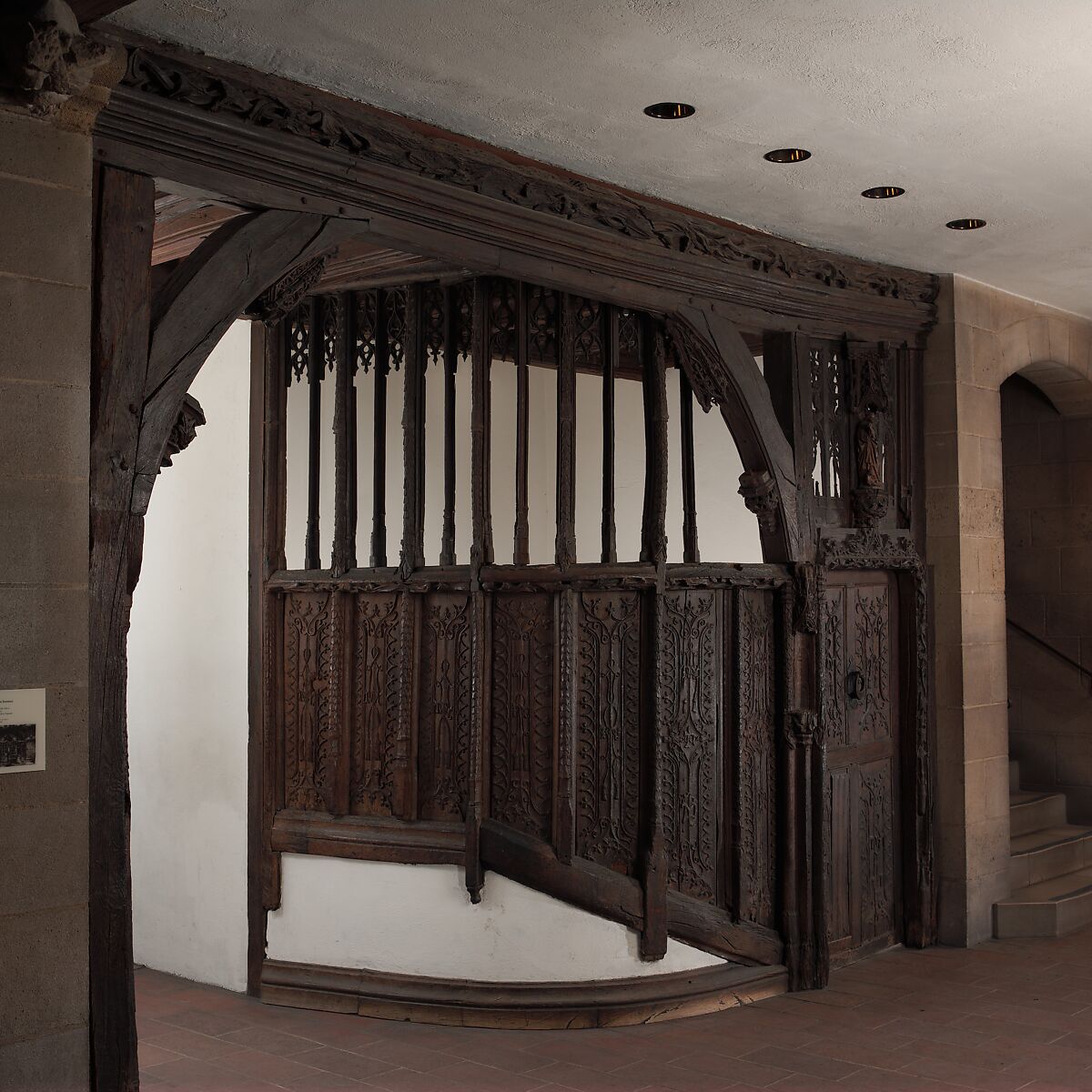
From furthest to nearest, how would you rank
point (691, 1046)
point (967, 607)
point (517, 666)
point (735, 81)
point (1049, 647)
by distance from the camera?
point (1049, 647) < point (967, 607) < point (517, 666) < point (691, 1046) < point (735, 81)

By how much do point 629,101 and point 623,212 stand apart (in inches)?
36.2

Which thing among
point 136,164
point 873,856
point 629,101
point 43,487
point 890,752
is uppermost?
point 629,101

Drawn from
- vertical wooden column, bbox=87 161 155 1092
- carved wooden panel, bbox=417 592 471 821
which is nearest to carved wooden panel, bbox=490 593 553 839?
carved wooden panel, bbox=417 592 471 821

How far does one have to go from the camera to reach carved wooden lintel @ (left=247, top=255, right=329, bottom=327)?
13.5 feet

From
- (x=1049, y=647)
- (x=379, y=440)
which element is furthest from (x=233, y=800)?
(x=1049, y=647)

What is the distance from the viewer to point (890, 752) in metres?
6.51

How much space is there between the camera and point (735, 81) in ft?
13.4

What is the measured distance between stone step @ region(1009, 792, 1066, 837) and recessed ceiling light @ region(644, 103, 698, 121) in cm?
474

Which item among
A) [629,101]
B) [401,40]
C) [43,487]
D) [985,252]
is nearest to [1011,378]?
[985,252]

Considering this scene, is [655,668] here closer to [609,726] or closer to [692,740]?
[609,726]

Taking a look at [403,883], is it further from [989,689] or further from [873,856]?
[989,689]

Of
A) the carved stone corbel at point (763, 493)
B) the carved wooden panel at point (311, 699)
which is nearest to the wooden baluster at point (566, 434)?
the carved stone corbel at point (763, 493)

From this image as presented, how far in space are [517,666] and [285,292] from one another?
1.96 meters

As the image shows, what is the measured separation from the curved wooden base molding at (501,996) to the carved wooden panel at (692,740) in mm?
405
